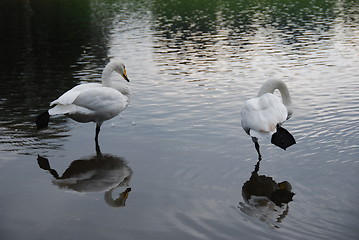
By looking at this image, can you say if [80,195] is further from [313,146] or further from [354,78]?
[354,78]

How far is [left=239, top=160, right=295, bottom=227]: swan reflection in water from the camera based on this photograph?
7.41 m

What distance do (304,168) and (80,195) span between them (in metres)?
3.71

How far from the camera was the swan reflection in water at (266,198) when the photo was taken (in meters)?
7.41

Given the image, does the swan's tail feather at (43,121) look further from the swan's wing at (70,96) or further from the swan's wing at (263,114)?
the swan's wing at (263,114)

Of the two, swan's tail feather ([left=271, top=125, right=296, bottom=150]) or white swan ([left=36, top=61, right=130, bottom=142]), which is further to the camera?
white swan ([left=36, top=61, right=130, bottom=142])

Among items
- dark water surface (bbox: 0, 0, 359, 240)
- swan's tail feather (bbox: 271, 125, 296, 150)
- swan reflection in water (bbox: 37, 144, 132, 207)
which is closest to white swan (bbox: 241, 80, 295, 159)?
swan's tail feather (bbox: 271, 125, 296, 150)

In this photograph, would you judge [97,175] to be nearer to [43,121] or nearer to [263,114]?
[43,121]

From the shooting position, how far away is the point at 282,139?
8.28 m

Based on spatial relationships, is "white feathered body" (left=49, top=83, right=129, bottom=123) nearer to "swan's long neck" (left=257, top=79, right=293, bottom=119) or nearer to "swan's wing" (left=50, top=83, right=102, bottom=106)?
"swan's wing" (left=50, top=83, right=102, bottom=106)

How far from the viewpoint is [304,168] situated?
29.9 feet

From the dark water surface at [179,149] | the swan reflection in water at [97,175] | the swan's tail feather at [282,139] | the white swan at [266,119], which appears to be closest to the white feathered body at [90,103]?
the dark water surface at [179,149]

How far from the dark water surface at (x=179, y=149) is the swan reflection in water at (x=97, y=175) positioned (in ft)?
0.11

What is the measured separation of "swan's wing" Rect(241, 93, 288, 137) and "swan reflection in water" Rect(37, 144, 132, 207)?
7.25 ft

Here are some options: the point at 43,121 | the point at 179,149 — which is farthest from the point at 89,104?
the point at 179,149
